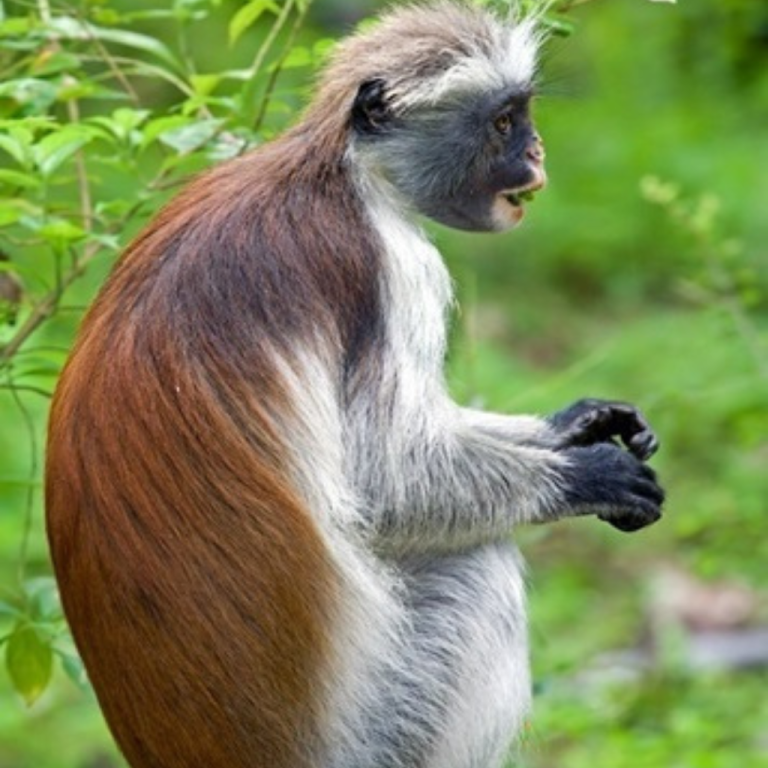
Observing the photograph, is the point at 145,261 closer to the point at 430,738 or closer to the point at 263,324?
the point at 263,324

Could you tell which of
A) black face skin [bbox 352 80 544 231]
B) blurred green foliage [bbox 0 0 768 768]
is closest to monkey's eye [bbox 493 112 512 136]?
black face skin [bbox 352 80 544 231]

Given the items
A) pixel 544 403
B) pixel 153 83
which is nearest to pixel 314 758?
pixel 544 403

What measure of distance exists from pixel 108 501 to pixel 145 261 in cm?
65

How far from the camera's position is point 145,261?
561 centimetres

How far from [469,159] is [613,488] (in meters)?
0.97

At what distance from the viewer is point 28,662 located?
5.97m

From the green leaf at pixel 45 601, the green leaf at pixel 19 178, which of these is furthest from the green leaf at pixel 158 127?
the green leaf at pixel 45 601

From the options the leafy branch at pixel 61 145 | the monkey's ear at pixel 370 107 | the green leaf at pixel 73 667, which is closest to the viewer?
the leafy branch at pixel 61 145

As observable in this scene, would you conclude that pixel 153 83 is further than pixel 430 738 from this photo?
Yes

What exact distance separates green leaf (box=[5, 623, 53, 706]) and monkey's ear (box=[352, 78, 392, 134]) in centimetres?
158

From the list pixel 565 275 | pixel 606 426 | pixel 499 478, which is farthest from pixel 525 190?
pixel 565 275

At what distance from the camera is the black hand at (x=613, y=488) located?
6023 millimetres

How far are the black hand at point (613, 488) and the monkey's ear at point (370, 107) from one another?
102 cm

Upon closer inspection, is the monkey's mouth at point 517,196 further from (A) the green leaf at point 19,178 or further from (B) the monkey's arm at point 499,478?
(A) the green leaf at point 19,178
